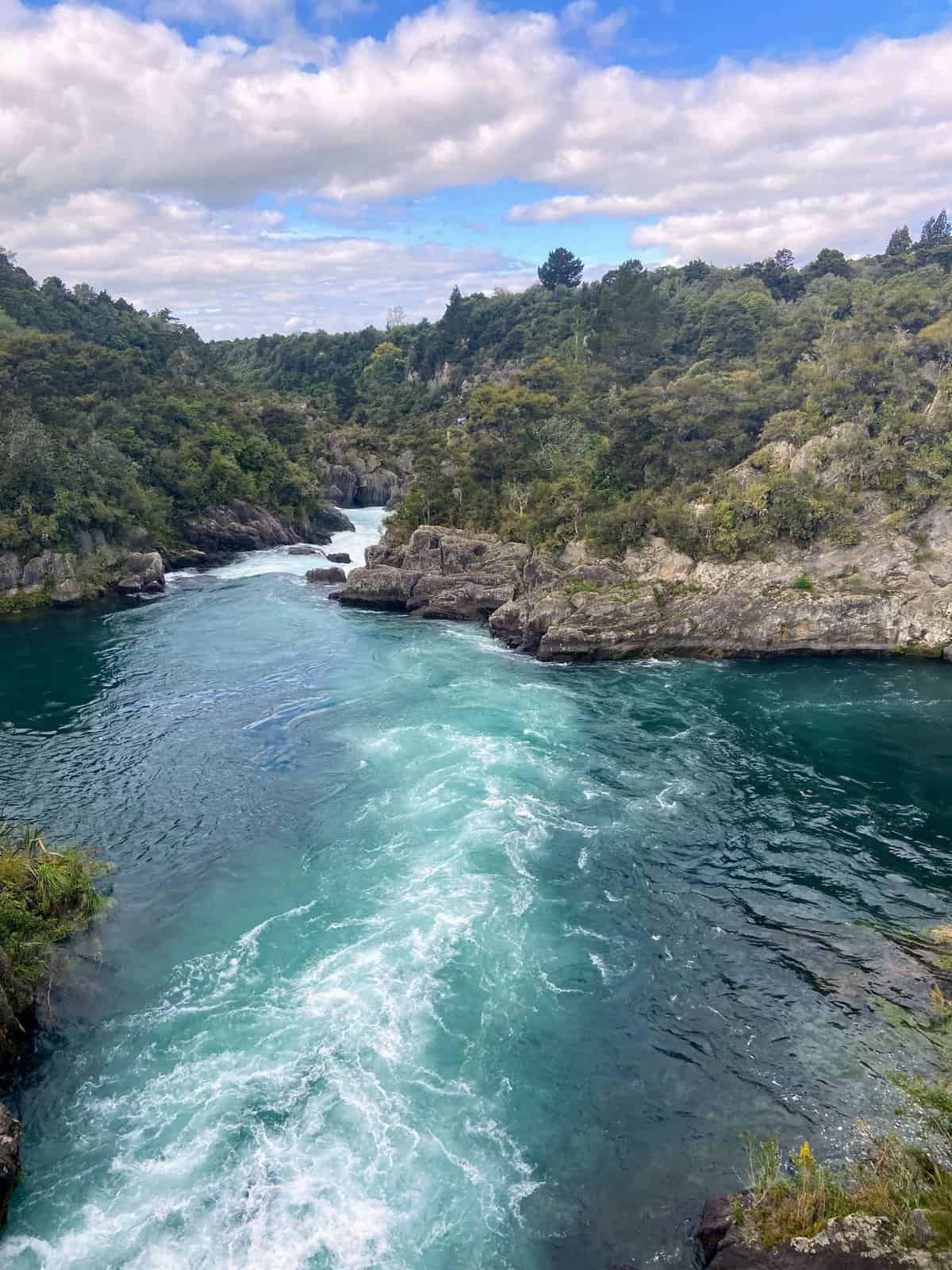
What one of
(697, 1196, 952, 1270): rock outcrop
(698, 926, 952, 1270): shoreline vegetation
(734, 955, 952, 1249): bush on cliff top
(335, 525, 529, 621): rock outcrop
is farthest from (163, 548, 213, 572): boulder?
A: (697, 1196, 952, 1270): rock outcrop

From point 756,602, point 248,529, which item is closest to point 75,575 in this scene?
point 248,529

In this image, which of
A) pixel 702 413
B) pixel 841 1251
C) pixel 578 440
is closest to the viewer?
pixel 841 1251

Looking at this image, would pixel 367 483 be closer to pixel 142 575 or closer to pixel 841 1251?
pixel 142 575

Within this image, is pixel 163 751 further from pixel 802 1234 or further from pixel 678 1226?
pixel 802 1234

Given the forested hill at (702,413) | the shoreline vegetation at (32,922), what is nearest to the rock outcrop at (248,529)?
the forested hill at (702,413)

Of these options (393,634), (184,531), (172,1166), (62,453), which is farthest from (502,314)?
(172,1166)

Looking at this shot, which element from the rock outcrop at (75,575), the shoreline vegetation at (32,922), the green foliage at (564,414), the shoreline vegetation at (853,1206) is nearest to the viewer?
the shoreline vegetation at (853,1206)

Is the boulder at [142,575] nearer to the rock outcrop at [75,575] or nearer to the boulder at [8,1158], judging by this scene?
the rock outcrop at [75,575]
